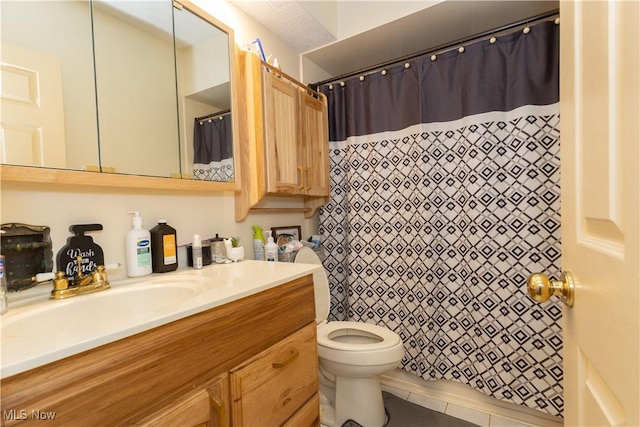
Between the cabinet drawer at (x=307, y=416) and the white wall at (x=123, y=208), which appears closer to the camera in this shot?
the white wall at (x=123, y=208)

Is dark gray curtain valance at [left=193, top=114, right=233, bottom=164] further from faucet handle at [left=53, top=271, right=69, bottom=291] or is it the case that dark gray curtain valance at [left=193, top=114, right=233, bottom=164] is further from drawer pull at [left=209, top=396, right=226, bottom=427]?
drawer pull at [left=209, top=396, right=226, bottom=427]

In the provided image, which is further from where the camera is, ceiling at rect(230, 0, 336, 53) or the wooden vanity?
ceiling at rect(230, 0, 336, 53)

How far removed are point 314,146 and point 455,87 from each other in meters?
0.84

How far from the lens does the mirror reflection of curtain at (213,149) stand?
125cm

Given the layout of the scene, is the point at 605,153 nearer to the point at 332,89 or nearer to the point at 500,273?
the point at 500,273

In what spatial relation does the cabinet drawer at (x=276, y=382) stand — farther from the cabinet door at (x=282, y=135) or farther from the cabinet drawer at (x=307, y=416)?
the cabinet door at (x=282, y=135)

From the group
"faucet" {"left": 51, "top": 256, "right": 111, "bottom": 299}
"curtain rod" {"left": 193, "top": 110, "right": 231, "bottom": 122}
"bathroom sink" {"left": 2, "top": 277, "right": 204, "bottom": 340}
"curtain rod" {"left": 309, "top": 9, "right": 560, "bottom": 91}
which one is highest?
"curtain rod" {"left": 309, "top": 9, "right": 560, "bottom": 91}

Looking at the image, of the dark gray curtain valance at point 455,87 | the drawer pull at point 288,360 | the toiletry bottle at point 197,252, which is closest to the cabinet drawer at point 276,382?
the drawer pull at point 288,360

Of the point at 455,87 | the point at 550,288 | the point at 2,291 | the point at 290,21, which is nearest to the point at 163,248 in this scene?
the point at 2,291

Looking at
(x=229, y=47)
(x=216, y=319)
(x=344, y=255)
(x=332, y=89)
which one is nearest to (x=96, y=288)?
(x=216, y=319)

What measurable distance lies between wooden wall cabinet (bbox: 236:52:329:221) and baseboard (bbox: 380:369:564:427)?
4.19ft

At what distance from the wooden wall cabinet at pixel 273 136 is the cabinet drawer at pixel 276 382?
0.70 metres

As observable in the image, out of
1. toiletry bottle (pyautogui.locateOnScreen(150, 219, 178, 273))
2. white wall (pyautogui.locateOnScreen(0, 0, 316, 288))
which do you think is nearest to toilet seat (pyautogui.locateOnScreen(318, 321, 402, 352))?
white wall (pyautogui.locateOnScreen(0, 0, 316, 288))

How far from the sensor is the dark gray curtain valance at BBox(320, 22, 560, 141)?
55.2 inches
